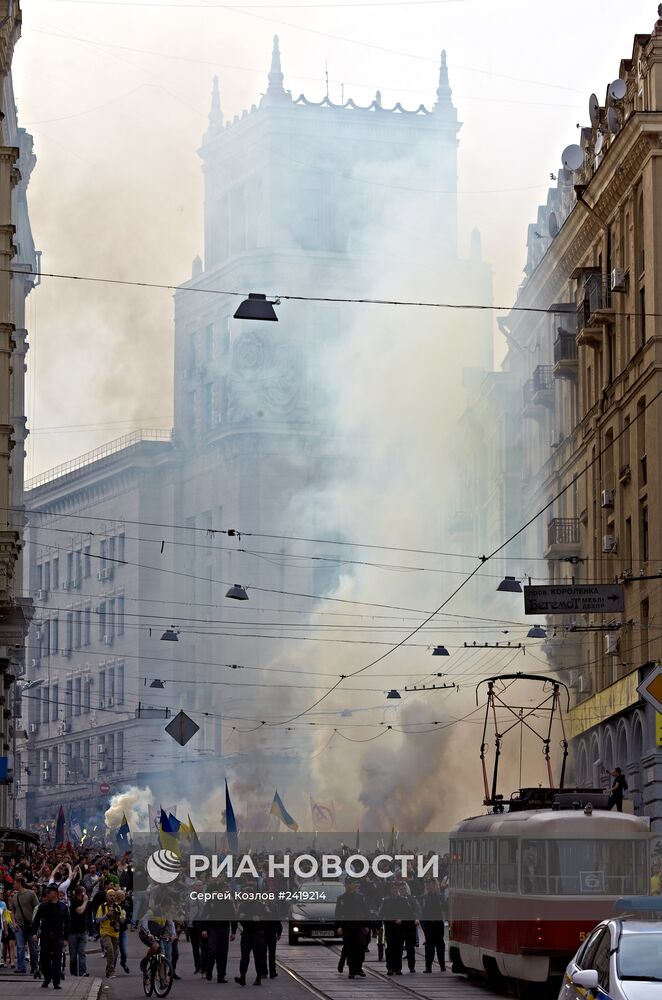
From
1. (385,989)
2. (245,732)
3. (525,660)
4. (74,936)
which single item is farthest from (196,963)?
(245,732)

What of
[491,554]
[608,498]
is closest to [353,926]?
[608,498]

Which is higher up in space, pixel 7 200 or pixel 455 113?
pixel 455 113

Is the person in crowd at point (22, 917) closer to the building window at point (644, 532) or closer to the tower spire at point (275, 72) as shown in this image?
the building window at point (644, 532)

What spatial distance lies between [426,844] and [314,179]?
66.4m

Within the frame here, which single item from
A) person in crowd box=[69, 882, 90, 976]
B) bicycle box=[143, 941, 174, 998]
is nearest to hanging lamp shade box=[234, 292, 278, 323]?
person in crowd box=[69, 882, 90, 976]

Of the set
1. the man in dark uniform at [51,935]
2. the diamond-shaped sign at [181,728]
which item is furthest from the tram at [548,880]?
the diamond-shaped sign at [181,728]

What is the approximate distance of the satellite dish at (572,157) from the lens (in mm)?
55562

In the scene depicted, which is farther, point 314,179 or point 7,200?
point 314,179

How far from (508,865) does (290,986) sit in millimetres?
4642

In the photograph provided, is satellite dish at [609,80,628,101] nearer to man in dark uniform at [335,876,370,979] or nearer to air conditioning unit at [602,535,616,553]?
air conditioning unit at [602,535,616,553]

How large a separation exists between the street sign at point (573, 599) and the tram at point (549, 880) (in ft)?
21.6

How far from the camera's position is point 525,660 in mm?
62375

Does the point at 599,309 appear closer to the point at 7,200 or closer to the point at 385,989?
the point at 7,200

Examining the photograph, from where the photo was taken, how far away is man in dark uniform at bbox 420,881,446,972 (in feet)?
106
